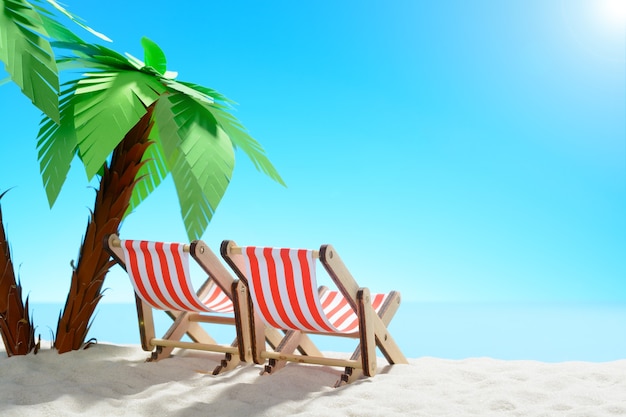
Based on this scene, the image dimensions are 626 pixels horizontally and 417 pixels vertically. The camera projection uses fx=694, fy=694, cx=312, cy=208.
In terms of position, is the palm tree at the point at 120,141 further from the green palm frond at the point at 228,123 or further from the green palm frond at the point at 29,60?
the green palm frond at the point at 29,60

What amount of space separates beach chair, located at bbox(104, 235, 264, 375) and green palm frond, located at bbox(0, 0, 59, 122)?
49.2 inches

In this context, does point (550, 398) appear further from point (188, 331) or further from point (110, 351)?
point (110, 351)

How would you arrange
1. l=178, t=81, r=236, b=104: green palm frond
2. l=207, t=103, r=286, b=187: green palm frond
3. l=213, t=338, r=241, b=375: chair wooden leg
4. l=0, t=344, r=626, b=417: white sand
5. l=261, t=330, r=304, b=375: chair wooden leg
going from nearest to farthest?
l=0, t=344, r=626, b=417: white sand → l=261, t=330, r=304, b=375: chair wooden leg → l=213, t=338, r=241, b=375: chair wooden leg → l=207, t=103, r=286, b=187: green palm frond → l=178, t=81, r=236, b=104: green palm frond

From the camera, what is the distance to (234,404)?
4.22 meters

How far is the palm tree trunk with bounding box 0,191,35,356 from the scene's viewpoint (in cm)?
576

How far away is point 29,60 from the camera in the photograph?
4.72m

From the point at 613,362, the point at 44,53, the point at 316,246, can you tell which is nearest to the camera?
the point at 316,246

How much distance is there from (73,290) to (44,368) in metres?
0.81

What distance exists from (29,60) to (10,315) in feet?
7.47

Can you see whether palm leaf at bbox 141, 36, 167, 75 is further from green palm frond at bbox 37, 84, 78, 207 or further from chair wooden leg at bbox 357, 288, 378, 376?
chair wooden leg at bbox 357, 288, 378, 376

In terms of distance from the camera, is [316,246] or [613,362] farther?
[613,362]

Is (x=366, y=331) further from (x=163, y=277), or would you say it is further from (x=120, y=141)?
(x=120, y=141)

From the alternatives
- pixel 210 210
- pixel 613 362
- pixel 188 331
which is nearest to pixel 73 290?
pixel 188 331

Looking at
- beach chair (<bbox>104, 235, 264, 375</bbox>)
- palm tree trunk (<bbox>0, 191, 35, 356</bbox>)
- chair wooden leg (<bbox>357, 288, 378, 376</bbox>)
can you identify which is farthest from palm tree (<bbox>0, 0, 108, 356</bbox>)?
chair wooden leg (<bbox>357, 288, 378, 376</bbox>)
